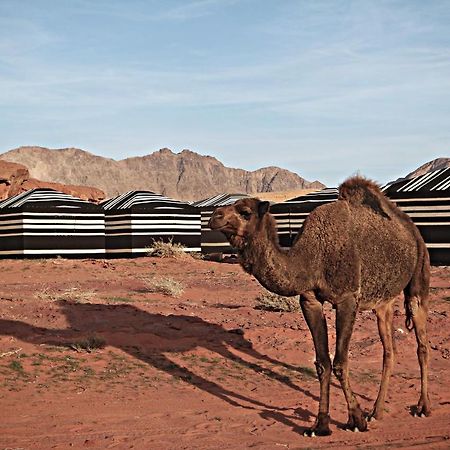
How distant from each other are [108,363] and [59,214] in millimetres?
17809

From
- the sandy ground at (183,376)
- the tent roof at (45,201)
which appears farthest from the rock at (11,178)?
the sandy ground at (183,376)

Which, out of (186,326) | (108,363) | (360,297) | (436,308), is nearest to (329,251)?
(360,297)

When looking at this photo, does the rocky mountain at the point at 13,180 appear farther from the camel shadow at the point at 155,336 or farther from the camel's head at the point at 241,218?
the camel's head at the point at 241,218

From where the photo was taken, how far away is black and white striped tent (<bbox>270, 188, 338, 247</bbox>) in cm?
2891

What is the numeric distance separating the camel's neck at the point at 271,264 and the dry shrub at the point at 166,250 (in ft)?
65.2

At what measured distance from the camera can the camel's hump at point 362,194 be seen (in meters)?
8.94

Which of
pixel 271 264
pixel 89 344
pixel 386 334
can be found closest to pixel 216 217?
pixel 271 264

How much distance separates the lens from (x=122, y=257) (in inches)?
1133

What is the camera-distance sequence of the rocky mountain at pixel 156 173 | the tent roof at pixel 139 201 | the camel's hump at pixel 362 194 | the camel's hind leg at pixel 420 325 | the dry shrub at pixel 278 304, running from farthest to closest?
the rocky mountain at pixel 156 173 → the tent roof at pixel 139 201 → the dry shrub at pixel 278 304 → the camel's hind leg at pixel 420 325 → the camel's hump at pixel 362 194

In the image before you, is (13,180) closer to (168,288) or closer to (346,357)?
(168,288)

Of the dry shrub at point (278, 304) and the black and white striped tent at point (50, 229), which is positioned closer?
the dry shrub at point (278, 304)

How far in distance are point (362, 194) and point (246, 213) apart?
6.10 feet

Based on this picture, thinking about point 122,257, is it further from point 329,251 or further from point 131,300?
point 329,251

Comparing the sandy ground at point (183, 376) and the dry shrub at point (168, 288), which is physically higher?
the dry shrub at point (168, 288)
